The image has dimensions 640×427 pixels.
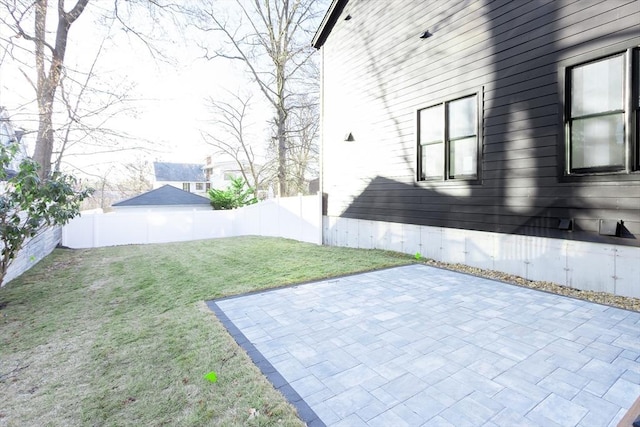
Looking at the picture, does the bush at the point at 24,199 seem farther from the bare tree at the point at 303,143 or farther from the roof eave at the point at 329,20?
the bare tree at the point at 303,143

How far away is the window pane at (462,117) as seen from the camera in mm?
5441

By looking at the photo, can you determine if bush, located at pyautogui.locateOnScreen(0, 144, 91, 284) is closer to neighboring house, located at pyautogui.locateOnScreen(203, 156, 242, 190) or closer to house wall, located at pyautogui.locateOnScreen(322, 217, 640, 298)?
house wall, located at pyautogui.locateOnScreen(322, 217, 640, 298)

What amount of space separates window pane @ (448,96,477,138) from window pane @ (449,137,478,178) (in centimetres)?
14

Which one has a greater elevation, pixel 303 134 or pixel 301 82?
pixel 301 82

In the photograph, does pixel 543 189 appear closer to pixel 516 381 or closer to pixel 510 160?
pixel 510 160

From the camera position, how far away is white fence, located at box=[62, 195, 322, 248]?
1009cm

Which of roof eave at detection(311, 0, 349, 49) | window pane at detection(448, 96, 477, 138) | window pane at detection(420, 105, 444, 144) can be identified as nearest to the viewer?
window pane at detection(448, 96, 477, 138)

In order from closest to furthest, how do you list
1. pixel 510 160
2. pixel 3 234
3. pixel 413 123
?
pixel 3 234, pixel 510 160, pixel 413 123

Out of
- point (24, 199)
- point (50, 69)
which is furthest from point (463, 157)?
point (50, 69)

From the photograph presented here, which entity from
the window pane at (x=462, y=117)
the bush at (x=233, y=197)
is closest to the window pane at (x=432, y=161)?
the window pane at (x=462, y=117)

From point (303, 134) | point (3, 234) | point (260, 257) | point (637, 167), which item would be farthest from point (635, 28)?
point (303, 134)

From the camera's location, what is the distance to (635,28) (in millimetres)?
3592

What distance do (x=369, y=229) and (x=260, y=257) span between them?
2.66 meters

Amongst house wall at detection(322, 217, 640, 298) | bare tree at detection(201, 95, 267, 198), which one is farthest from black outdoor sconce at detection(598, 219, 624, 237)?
bare tree at detection(201, 95, 267, 198)
